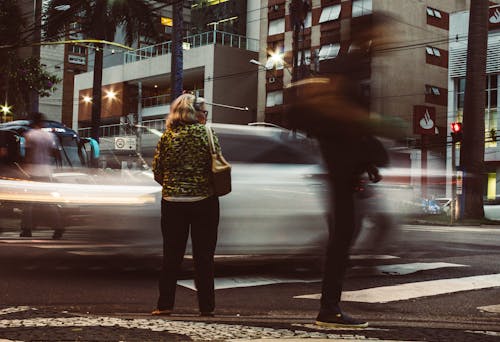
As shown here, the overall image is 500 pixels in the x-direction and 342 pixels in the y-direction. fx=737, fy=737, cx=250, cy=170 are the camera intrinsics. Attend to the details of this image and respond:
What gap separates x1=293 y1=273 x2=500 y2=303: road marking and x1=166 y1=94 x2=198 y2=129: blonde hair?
2.05 meters

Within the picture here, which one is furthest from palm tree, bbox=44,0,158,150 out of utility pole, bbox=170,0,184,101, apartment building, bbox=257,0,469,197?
apartment building, bbox=257,0,469,197

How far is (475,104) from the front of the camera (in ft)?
82.8

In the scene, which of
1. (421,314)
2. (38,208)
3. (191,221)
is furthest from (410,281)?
(38,208)

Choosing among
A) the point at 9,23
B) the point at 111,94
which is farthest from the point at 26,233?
the point at 111,94

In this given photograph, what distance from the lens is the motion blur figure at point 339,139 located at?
15.9 feet

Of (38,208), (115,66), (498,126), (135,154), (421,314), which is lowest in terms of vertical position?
(421,314)

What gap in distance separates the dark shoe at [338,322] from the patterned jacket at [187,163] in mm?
1164

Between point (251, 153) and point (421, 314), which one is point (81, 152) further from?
point (421, 314)

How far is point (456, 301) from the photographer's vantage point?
20.6ft

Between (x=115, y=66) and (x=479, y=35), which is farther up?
(x=115, y=66)

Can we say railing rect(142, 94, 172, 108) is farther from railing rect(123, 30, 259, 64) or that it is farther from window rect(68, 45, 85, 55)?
window rect(68, 45, 85, 55)

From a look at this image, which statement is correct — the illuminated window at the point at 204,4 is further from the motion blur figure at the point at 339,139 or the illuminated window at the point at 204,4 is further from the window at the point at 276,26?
the motion blur figure at the point at 339,139

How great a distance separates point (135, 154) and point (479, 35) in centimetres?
1943

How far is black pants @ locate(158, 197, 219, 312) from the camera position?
5137 millimetres
